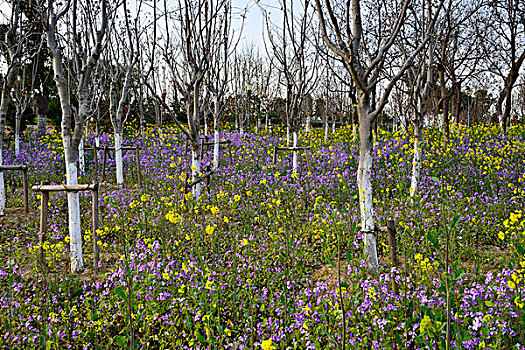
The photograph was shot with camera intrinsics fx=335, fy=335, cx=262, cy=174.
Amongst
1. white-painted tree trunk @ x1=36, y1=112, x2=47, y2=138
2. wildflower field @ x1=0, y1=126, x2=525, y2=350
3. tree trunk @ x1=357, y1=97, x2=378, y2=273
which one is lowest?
wildflower field @ x1=0, y1=126, x2=525, y2=350

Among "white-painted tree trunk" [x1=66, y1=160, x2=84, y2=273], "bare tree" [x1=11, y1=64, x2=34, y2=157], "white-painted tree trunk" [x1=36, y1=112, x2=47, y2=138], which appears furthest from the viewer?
"white-painted tree trunk" [x1=36, y1=112, x2=47, y2=138]

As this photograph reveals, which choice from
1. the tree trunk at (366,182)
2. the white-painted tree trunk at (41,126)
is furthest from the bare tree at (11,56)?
the white-painted tree trunk at (41,126)

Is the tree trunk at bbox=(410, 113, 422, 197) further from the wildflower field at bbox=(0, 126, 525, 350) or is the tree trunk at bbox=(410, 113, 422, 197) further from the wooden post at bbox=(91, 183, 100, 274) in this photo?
the wooden post at bbox=(91, 183, 100, 274)

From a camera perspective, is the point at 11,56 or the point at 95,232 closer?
the point at 95,232

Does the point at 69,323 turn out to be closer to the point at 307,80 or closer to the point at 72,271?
the point at 72,271

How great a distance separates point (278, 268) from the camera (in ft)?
13.1

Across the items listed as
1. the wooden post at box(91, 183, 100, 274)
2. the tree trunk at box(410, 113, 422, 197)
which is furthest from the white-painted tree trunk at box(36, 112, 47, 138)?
the tree trunk at box(410, 113, 422, 197)

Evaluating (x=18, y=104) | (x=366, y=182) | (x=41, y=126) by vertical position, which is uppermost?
(x=18, y=104)

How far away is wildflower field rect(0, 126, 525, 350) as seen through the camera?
261 cm

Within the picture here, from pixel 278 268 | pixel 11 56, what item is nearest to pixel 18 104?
pixel 11 56

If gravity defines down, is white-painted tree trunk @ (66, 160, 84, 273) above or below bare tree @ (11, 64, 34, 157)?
below

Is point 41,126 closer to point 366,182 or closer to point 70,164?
point 70,164

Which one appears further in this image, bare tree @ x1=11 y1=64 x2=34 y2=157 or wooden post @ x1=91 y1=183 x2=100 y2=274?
bare tree @ x1=11 y1=64 x2=34 y2=157

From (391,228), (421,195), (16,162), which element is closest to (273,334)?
(391,228)
